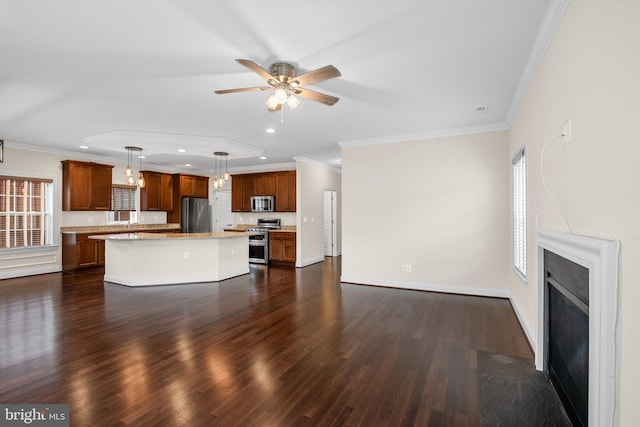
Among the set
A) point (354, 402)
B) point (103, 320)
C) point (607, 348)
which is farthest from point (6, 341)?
point (607, 348)

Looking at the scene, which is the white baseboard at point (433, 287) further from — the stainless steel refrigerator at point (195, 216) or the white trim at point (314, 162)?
the stainless steel refrigerator at point (195, 216)

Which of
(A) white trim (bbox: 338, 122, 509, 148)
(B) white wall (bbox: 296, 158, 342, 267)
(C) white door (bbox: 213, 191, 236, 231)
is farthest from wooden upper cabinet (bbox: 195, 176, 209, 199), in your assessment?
(A) white trim (bbox: 338, 122, 509, 148)

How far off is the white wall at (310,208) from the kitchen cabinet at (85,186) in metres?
4.56

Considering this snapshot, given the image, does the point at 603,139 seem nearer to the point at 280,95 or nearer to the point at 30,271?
the point at 280,95

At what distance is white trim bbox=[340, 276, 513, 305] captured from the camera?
15.4 feet

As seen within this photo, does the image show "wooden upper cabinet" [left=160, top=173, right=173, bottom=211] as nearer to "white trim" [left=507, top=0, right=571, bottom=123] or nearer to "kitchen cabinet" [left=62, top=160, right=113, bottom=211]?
"kitchen cabinet" [left=62, top=160, right=113, bottom=211]

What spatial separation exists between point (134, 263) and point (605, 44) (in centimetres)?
639

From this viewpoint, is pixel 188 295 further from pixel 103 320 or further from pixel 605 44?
pixel 605 44

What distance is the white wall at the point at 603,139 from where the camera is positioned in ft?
4.00

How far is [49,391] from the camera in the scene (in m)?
2.24

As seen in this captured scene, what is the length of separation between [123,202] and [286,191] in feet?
13.9

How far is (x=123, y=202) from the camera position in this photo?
26.1 feet

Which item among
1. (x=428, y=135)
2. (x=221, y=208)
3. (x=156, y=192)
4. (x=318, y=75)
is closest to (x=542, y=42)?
(x=318, y=75)

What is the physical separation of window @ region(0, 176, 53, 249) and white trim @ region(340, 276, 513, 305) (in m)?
6.42
